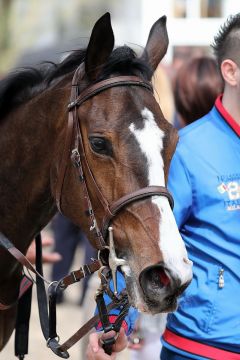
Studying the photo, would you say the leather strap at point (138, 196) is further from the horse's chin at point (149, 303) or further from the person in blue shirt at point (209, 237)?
the person in blue shirt at point (209, 237)

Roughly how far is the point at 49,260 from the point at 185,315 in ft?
4.21

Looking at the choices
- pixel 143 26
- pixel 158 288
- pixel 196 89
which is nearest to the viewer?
pixel 158 288

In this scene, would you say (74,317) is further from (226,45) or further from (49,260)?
(226,45)

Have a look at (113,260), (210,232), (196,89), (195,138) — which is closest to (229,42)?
(195,138)

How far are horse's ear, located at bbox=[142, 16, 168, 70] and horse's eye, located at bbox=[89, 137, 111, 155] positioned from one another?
0.53 metres

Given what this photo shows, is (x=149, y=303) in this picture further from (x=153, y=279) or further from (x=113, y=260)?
(x=113, y=260)

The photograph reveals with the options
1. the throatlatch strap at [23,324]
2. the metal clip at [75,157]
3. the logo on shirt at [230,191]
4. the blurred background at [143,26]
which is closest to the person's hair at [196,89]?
the blurred background at [143,26]

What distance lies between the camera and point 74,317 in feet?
23.7

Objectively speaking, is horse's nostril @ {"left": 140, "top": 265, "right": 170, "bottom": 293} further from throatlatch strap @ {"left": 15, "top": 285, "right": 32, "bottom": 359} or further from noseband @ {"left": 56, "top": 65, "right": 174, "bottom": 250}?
throatlatch strap @ {"left": 15, "top": 285, "right": 32, "bottom": 359}

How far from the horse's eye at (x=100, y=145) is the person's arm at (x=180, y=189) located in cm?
42

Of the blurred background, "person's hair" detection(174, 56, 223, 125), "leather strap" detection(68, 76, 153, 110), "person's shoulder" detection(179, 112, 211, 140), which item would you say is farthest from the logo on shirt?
"person's hair" detection(174, 56, 223, 125)

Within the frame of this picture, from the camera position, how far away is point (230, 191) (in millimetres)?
3074

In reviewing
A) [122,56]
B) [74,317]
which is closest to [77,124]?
[122,56]

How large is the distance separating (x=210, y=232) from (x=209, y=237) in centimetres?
2
